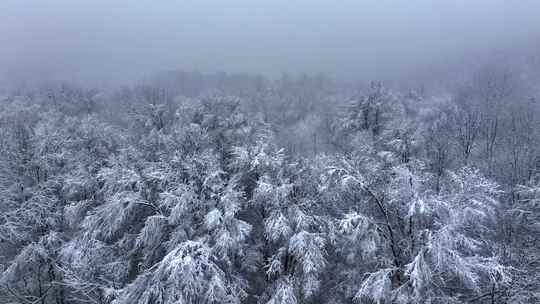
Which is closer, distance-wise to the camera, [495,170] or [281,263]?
[281,263]

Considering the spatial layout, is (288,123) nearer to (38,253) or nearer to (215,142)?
(215,142)

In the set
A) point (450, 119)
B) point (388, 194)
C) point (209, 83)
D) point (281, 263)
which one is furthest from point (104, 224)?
point (209, 83)

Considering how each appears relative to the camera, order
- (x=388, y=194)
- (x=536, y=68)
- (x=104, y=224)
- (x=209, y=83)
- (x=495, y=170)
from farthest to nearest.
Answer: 1. (x=209, y=83)
2. (x=536, y=68)
3. (x=495, y=170)
4. (x=104, y=224)
5. (x=388, y=194)

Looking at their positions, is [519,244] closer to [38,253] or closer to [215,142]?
[215,142]

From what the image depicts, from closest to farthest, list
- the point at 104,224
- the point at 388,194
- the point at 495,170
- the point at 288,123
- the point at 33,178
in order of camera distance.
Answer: the point at 388,194 → the point at 104,224 → the point at 33,178 → the point at 495,170 → the point at 288,123

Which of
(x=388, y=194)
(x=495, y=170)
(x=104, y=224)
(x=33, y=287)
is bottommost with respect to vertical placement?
(x=33, y=287)

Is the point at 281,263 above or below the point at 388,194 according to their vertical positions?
below

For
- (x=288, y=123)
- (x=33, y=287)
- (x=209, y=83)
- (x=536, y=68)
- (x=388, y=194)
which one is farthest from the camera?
(x=209, y=83)

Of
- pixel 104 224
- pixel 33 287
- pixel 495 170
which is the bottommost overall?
pixel 33 287

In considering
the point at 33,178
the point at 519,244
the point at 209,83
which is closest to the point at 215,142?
the point at 33,178
